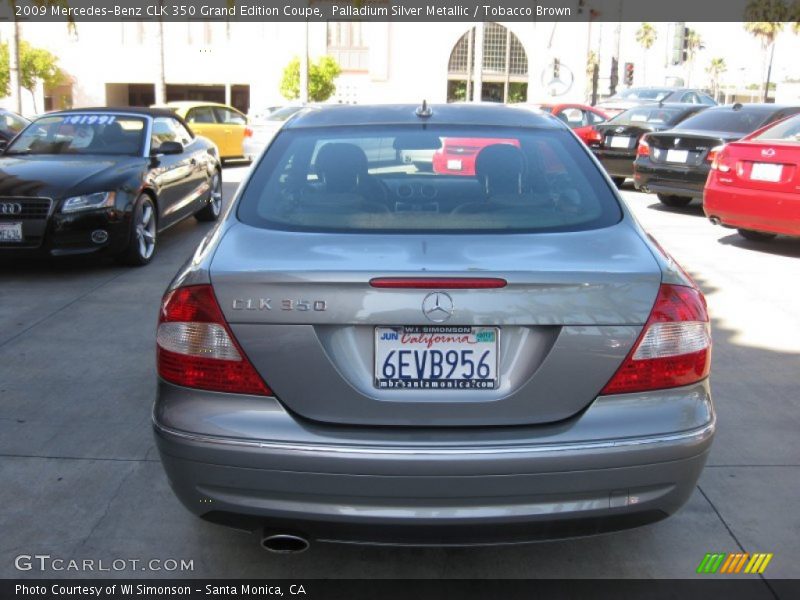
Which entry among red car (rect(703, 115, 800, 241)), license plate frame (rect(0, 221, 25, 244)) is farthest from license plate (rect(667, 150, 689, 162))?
license plate frame (rect(0, 221, 25, 244))

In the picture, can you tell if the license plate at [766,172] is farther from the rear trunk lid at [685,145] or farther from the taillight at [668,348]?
the taillight at [668,348]

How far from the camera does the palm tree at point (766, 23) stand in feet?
187

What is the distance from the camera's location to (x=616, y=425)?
2623 millimetres

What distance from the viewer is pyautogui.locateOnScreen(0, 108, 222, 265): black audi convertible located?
7.58 metres

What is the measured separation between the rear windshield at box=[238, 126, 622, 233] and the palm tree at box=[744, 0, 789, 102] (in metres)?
54.4

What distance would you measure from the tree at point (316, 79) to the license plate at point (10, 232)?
1547 inches

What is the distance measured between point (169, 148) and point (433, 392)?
23.0 feet

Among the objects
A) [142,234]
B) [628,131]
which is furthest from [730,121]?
[142,234]

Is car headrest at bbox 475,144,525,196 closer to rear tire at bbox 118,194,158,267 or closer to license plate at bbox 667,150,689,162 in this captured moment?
rear tire at bbox 118,194,158,267

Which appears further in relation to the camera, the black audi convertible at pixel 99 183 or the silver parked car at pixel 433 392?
the black audi convertible at pixel 99 183

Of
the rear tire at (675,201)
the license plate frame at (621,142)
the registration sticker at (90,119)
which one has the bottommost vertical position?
the rear tire at (675,201)

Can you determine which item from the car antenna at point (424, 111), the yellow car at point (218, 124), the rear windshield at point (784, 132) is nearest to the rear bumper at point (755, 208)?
the rear windshield at point (784, 132)

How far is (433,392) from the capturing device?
2613mm

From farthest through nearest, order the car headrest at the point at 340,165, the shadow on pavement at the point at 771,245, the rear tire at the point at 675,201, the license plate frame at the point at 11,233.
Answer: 1. the rear tire at the point at 675,201
2. the shadow on pavement at the point at 771,245
3. the license plate frame at the point at 11,233
4. the car headrest at the point at 340,165
